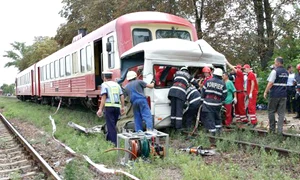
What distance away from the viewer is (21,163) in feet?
22.9

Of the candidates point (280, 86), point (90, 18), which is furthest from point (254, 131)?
point (90, 18)

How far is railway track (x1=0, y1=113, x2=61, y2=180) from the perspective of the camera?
5.86 m

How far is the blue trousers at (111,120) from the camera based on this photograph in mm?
7422

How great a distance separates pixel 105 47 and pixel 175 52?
2.78 meters

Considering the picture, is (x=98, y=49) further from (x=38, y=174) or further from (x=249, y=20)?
(x=249, y=20)

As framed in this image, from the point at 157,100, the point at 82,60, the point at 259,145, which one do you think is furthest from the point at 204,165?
the point at 82,60

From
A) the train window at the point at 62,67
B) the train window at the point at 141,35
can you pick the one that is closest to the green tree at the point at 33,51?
the train window at the point at 62,67

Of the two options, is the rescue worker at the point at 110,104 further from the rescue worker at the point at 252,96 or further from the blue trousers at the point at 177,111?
the rescue worker at the point at 252,96

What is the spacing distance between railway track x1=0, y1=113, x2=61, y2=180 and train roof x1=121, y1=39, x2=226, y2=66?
10.3 feet

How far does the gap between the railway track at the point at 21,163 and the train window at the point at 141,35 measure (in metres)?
3.83

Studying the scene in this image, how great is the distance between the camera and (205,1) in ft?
58.9

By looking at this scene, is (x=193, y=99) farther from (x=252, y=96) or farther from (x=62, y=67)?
(x=62, y=67)

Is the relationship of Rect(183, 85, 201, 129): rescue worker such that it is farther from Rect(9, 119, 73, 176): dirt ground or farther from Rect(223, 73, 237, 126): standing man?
Rect(9, 119, 73, 176): dirt ground

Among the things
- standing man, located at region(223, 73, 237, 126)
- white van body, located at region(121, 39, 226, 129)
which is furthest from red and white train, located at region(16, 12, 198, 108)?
standing man, located at region(223, 73, 237, 126)
